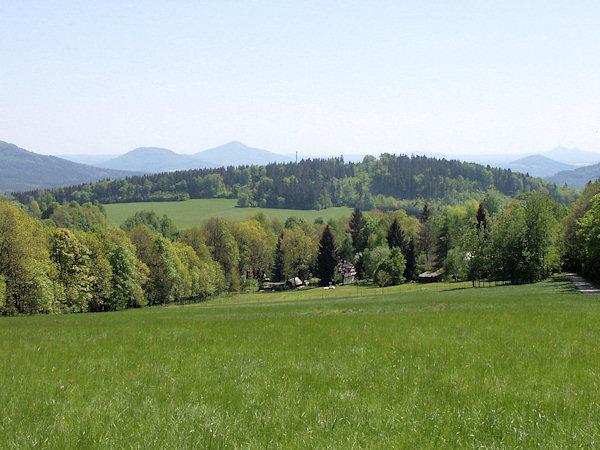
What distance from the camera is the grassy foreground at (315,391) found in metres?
5.47

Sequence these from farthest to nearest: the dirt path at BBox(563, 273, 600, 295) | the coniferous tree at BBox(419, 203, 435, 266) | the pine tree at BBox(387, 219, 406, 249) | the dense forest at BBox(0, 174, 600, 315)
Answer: the coniferous tree at BBox(419, 203, 435, 266) → the pine tree at BBox(387, 219, 406, 249) → the dense forest at BBox(0, 174, 600, 315) → the dirt path at BBox(563, 273, 600, 295)

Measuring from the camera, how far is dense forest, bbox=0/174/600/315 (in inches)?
1806

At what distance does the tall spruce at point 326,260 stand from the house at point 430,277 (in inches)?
890

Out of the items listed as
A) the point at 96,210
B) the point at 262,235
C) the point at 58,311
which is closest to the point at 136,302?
the point at 58,311

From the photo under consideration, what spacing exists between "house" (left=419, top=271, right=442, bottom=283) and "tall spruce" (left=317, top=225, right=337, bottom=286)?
22600 millimetres

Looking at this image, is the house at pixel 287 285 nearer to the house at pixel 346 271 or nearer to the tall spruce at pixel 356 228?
the house at pixel 346 271

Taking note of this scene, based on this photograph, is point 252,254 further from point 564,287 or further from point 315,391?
point 315,391

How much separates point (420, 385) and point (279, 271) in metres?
107

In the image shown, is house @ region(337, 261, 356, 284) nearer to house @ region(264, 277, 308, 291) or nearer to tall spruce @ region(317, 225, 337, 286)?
house @ region(264, 277, 308, 291)

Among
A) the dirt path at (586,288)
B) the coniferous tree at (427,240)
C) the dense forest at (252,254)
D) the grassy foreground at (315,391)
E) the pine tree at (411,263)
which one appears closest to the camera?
Result: the grassy foreground at (315,391)

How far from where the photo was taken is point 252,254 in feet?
354

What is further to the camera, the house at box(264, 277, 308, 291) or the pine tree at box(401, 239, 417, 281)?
the house at box(264, 277, 308, 291)

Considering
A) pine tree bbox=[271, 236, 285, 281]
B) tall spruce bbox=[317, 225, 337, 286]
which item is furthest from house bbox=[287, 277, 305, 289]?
tall spruce bbox=[317, 225, 337, 286]

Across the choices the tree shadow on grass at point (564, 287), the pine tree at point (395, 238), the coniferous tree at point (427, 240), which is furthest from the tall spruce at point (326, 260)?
the tree shadow on grass at point (564, 287)
